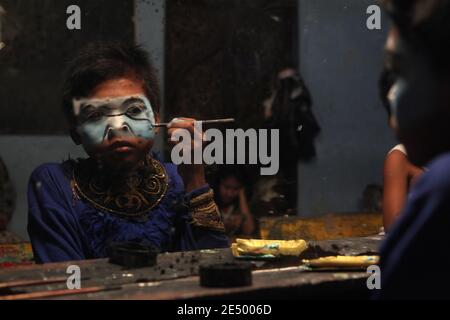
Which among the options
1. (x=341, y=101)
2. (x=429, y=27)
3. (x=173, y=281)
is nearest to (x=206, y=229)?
(x=173, y=281)

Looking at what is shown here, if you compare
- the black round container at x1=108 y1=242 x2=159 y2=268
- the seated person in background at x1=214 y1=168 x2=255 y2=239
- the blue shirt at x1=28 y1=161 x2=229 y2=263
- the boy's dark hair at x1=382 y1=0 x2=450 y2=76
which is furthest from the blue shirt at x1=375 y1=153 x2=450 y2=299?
the seated person in background at x1=214 y1=168 x2=255 y2=239

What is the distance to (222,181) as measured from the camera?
5836 mm

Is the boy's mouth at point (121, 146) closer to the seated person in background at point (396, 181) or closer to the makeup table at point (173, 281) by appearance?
the makeup table at point (173, 281)

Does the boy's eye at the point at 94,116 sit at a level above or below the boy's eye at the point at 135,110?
below

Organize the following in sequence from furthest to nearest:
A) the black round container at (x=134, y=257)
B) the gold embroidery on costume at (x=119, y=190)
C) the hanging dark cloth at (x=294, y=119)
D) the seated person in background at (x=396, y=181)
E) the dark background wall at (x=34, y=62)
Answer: the hanging dark cloth at (x=294, y=119)
the dark background wall at (x=34, y=62)
the seated person in background at (x=396, y=181)
the gold embroidery on costume at (x=119, y=190)
the black round container at (x=134, y=257)

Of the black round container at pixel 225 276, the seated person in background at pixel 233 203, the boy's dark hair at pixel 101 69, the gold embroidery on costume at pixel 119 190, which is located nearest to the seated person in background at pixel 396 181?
the gold embroidery on costume at pixel 119 190

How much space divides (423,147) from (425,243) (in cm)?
19

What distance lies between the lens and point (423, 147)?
1.41 meters

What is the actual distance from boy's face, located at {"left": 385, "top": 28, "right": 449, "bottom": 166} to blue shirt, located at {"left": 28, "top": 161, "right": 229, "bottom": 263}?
1932 mm

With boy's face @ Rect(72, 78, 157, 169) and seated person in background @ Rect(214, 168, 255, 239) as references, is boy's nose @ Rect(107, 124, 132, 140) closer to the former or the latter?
boy's face @ Rect(72, 78, 157, 169)

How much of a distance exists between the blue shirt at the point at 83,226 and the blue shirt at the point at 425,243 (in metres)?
1.97

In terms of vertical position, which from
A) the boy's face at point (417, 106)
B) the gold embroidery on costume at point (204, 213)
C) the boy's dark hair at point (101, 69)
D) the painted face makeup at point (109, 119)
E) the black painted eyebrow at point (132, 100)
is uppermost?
the boy's dark hair at point (101, 69)

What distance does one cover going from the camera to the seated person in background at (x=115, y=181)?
3229mm

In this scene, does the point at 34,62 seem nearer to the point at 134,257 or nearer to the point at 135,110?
the point at 135,110
